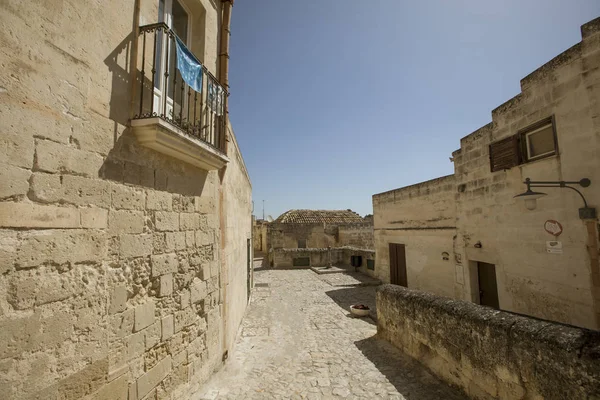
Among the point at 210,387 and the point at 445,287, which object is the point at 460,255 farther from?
the point at 210,387

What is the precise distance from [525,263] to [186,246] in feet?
21.0

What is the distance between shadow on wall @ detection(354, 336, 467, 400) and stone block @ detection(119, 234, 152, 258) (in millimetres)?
4185

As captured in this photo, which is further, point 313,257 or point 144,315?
point 313,257

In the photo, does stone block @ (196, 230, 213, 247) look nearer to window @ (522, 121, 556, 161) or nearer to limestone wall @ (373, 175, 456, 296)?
window @ (522, 121, 556, 161)

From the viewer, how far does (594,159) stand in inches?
168

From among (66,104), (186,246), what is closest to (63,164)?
(66,104)

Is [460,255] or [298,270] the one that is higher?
[460,255]

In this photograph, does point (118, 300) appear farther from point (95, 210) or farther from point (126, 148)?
point (126, 148)

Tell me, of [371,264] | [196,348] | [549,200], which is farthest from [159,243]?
[371,264]

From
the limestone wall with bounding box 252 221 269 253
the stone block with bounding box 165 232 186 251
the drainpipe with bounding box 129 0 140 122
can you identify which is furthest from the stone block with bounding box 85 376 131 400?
the limestone wall with bounding box 252 221 269 253

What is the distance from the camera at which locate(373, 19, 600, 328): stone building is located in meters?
4.40

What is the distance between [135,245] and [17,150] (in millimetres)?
1262

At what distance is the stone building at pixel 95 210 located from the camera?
185 cm

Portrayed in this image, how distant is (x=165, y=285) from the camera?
3242 millimetres
